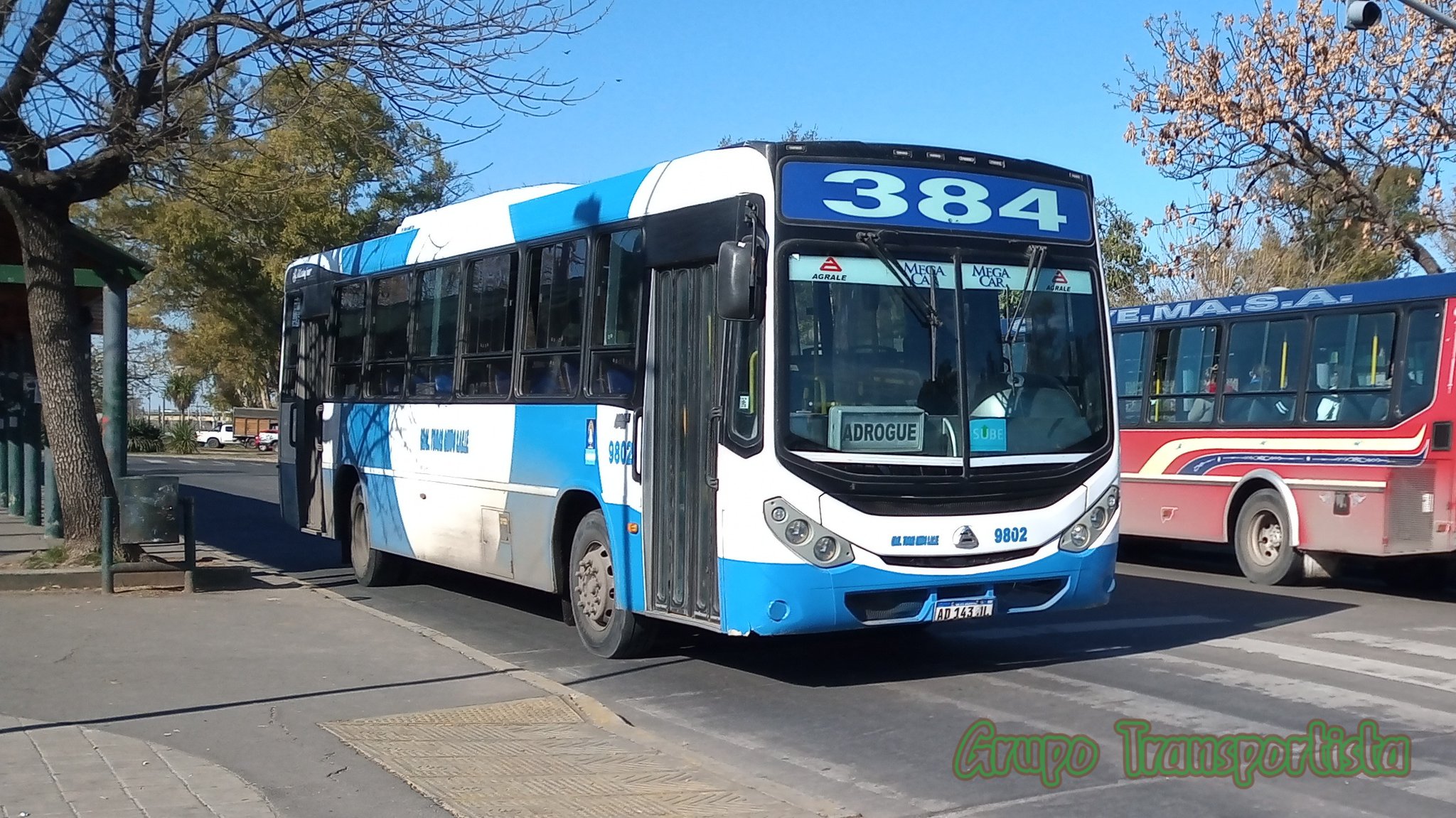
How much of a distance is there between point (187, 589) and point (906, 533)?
7.43m

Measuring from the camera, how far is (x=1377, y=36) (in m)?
24.5

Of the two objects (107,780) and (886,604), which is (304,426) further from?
(107,780)

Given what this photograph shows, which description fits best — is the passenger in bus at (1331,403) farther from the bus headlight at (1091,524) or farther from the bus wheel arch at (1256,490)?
the bus headlight at (1091,524)

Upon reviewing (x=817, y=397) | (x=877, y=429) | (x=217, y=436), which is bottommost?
(x=217, y=436)

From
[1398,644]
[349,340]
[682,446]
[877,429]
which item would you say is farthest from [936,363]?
[349,340]

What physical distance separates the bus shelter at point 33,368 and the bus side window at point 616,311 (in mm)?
5888

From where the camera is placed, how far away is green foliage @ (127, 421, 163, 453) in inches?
2329

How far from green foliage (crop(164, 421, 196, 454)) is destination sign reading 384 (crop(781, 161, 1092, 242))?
55.4 meters

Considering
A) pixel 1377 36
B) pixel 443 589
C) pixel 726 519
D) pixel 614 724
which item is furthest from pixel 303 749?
pixel 1377 36

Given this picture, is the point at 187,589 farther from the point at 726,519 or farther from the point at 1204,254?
the point at 1204,254

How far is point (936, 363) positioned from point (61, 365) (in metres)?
8.86

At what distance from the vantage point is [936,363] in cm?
899

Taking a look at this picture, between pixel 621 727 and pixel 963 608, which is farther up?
pixel 963 608

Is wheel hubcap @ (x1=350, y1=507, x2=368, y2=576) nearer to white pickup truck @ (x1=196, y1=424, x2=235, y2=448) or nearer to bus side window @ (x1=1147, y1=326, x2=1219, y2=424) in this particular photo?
bus side window @ (x1=1147, y1=326, x2=1219, y2=424)
